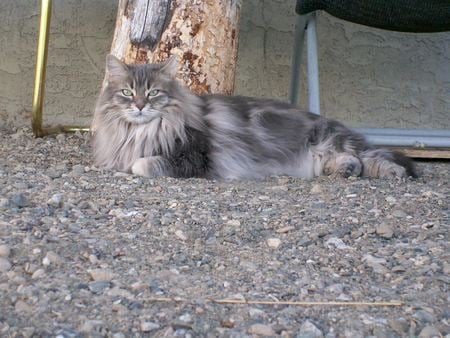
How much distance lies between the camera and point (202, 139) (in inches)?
142

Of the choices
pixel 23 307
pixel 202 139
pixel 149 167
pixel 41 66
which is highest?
pixel 41 66

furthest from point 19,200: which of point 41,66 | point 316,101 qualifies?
point 316,101

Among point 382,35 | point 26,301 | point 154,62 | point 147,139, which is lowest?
point 26,301

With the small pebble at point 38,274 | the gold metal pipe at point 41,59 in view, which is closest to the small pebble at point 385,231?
the small pebble at point 38,274

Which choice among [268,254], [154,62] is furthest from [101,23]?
[268,254]

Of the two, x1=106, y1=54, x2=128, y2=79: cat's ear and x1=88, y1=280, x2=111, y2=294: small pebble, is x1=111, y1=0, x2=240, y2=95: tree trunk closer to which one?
x1=106, y1=54, x2=128, y2=79: cat's ear

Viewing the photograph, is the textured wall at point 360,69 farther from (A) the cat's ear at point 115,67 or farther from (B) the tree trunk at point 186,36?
(A) the cat's ear at point 115,67

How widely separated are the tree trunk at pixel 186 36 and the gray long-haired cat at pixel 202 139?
A: 0.20 metres

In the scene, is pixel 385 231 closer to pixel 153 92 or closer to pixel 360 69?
pixel 153 92

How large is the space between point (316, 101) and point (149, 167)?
4.06 feet

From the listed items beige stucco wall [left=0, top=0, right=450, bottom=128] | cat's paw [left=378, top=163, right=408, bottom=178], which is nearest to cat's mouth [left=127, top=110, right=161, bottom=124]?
cat's paw [left=378, top=163, right=408, bottom=178]

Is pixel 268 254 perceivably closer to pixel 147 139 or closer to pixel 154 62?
pixel 147 139

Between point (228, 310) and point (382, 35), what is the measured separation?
3.73 meters

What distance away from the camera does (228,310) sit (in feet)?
6.05
